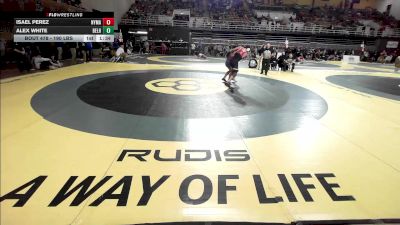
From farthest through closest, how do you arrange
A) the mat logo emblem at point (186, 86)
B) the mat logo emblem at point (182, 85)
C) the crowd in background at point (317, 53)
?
the crowd in background at point (317, 53) < the mat logo emblem at point (182, 85) < the mat logo emblem at point (186, 86)

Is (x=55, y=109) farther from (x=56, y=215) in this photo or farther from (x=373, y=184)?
(x=373, y=184)

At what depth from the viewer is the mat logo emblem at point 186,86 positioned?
24.1ft

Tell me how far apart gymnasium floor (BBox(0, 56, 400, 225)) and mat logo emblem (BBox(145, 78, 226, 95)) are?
1.08 meters

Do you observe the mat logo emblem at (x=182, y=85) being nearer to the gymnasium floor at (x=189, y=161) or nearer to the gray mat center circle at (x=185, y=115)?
the gray mat center circle at (x=185, y=115)

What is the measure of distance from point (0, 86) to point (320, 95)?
8.00 m

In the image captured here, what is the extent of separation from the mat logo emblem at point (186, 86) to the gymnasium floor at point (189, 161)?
3.54ft

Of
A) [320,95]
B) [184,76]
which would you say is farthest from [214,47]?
[320,95]

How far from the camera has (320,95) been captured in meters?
7.96

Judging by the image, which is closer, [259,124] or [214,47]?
[259,124]

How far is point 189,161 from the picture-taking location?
337cm

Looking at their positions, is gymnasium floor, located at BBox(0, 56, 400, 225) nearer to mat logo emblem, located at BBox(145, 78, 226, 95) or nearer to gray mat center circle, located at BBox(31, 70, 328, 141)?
gray mat center circle, located at BBox(31, 70, 328, 141)

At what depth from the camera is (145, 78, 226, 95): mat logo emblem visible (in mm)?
7353
